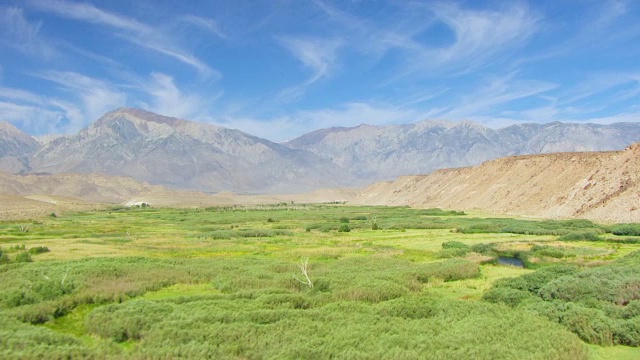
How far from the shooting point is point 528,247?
166ft

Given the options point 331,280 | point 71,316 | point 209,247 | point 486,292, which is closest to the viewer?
point 71,316

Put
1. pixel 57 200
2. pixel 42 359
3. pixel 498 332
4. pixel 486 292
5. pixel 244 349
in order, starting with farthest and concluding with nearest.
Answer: pixel 57 200 < pixel 486 292 < pixel 498 332 < pixel 244 349 < pixel 42 359

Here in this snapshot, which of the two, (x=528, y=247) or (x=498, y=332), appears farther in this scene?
(x=528, y=247)

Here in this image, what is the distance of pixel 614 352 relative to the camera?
765 inches

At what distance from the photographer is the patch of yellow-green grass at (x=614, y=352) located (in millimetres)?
18766

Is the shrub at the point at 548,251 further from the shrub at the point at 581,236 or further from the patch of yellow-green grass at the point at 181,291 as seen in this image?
the patch of yellow-green grass at the point at 181,291

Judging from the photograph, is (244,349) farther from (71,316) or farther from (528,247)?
(528,247)

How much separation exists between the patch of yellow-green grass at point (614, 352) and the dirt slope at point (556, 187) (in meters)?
62.9

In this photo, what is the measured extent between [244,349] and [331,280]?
42.0 feet

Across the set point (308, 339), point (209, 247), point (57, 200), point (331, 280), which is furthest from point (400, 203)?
point (308, 339)

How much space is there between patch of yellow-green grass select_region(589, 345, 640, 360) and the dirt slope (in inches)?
2475

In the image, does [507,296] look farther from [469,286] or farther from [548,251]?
[548,251]

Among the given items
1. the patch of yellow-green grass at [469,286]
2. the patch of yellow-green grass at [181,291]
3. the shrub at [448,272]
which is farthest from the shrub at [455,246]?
the patch of yellow-green grass at [181,291]

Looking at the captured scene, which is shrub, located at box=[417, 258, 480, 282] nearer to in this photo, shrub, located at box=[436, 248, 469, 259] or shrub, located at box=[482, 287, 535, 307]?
shrub, located at box=[482, 287, 535, 307]
